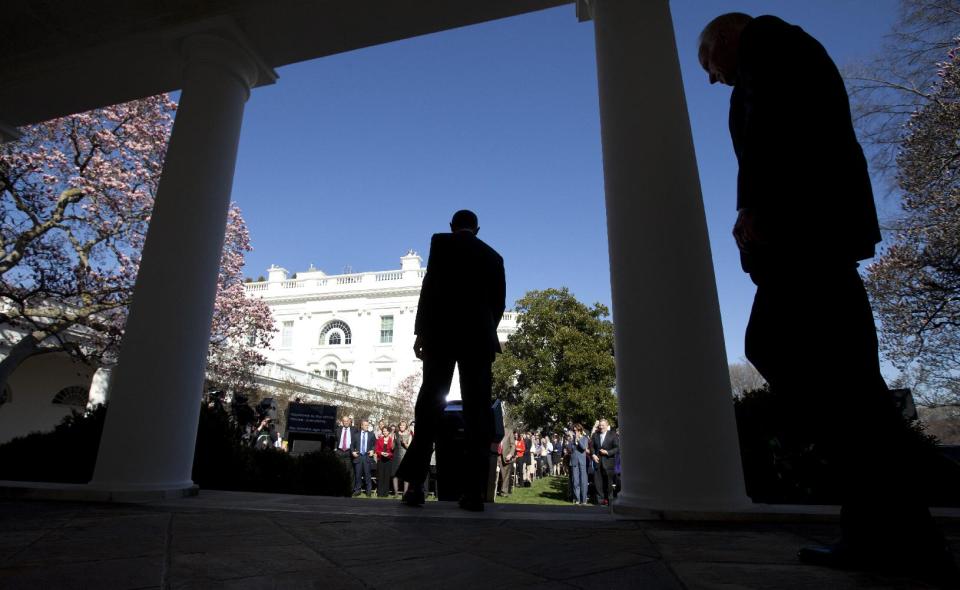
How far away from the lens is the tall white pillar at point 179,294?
3.18 metres

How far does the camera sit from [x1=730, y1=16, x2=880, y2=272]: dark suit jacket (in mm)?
1331

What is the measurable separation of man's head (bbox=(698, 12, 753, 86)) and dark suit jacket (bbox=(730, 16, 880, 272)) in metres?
0.15

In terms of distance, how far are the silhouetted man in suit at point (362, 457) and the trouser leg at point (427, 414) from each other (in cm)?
1059

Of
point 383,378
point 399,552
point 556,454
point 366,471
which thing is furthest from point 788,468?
point 383,378

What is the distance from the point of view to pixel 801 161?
1345 millimetres

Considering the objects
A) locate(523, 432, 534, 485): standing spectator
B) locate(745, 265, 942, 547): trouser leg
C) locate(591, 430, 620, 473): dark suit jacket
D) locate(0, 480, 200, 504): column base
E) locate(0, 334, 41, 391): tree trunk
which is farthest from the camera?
locate(523, 432, 534, 485): standing spectator

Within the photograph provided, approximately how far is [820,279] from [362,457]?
13167mm

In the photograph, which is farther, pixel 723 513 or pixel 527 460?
pixel 527 460

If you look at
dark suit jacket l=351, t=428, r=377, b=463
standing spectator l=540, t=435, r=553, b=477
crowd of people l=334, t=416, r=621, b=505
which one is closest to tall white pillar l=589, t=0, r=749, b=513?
crowd of people l=334, t=416, r=621, b=505

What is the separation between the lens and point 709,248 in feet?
8.64

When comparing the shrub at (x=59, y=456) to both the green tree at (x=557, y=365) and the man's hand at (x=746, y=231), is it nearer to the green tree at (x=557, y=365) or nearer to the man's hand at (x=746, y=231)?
the man's hand at (x=746, y=231)

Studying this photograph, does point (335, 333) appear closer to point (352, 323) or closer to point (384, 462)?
point (352, 323)

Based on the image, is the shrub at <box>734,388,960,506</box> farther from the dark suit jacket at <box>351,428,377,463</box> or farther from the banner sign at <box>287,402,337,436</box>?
the banner sign at <box>287,402,337,436</box>

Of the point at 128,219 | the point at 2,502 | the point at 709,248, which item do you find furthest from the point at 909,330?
the point at 128,219
